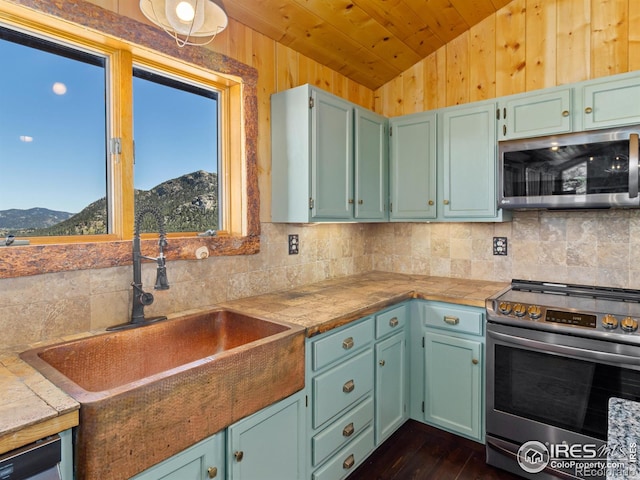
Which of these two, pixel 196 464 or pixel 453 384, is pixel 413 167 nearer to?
pixel 453 384

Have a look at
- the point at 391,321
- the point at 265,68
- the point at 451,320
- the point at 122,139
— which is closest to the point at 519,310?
the point at 451,320

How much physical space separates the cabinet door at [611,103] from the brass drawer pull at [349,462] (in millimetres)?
2218

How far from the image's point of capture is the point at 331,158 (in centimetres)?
231

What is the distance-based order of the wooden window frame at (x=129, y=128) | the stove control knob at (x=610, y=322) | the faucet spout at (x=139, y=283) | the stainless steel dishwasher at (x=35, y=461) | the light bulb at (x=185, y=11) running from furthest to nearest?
the stove control knob at (x=610, y=322)
the faucet spout at (x=139, y=283)
the wooden window frame at (x=129, y=128)
the light bulb at (x=185, y=11)
the stainless steel dishwasher at (x=35, y=461)

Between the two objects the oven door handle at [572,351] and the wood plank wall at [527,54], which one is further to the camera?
the wood plank wall at [527,54]

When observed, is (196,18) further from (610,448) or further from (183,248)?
(610,448)

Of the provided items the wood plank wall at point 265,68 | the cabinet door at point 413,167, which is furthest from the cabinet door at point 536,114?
the wood plank wall at point 265,68

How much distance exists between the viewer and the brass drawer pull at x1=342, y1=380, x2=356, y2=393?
1.87 m

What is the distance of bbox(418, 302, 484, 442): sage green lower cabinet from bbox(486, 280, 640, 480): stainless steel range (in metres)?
0.12

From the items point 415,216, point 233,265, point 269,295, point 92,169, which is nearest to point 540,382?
point 415,216

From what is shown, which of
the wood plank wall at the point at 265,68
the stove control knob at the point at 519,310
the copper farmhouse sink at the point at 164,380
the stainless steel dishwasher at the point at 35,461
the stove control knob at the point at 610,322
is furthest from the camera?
the wood plank wall at the point at 265,68

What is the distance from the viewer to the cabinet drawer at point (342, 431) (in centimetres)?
173

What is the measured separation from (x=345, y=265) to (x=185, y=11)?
2.07 metres

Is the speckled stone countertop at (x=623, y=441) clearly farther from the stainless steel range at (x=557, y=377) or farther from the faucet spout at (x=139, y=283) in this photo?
the faucet spout at (x=139, y=283)
